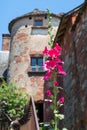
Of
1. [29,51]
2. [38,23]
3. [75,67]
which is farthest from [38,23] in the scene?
[75,67]

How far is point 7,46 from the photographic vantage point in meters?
24.9

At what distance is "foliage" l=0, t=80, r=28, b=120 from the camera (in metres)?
16.7

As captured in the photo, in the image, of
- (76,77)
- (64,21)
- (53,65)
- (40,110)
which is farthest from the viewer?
(40,110)

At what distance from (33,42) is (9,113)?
5232mm

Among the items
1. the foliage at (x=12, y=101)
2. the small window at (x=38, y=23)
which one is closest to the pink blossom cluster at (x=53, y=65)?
the foliage at (x=12, y=101)

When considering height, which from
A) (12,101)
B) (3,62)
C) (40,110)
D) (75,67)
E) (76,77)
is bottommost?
(40,110)

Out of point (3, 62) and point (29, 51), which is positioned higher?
point (29, 51)

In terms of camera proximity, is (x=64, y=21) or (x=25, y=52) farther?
(x=25, y=52)

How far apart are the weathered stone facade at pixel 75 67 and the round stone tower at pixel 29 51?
7724mm

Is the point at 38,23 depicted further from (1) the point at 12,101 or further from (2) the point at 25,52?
(1) the point at 12,101

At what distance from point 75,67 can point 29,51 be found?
1036 centimetres

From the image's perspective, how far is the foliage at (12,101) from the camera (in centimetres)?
1671

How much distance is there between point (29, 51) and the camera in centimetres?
2008

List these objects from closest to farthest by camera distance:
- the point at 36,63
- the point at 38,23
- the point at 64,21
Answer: the point at 64,21 < the point at 36,63 < the point at 38,23
